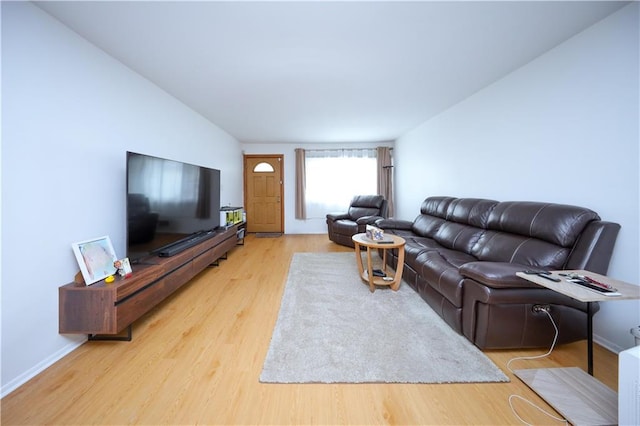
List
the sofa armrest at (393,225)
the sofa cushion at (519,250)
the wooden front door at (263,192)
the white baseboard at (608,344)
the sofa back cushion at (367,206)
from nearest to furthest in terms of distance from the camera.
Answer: the white baseboard at (608,344) < the sofa cushion at (519,250) < the sofa armrest at (393,225) < the sofa back cushion at (367,206) < the wooden front door at (263,192)

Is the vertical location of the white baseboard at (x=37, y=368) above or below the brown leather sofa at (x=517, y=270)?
below

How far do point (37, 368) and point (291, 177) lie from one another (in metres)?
4.99

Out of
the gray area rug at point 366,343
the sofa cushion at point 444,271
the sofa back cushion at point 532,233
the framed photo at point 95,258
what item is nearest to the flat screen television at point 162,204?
the framed photo at point 95,258

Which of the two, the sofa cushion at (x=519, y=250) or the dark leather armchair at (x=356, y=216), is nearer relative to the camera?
the sofa cushion at (x=519, y=250)

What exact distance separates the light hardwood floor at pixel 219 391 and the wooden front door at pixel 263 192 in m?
4.17

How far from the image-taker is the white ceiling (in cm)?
155

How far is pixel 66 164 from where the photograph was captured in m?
1.65

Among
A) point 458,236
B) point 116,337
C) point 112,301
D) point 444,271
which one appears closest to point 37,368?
point 116,337

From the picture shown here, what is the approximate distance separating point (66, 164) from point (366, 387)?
247cm

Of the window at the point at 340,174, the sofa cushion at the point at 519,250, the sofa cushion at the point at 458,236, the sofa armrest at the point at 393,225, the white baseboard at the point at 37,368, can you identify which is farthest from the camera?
the window at the point at 340,174

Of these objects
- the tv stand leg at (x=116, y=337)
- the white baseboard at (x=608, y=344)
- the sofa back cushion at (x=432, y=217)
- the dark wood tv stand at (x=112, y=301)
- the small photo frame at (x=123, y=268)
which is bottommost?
the tv stand leg at (x=116, y=337)

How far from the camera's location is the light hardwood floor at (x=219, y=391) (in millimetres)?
1178

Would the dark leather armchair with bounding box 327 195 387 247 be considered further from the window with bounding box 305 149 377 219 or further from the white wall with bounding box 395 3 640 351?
the white wall with bounding box 395 3 640 351

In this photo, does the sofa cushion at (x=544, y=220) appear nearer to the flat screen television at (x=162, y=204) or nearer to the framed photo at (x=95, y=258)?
the flat screen television at (x=162, y=204)
